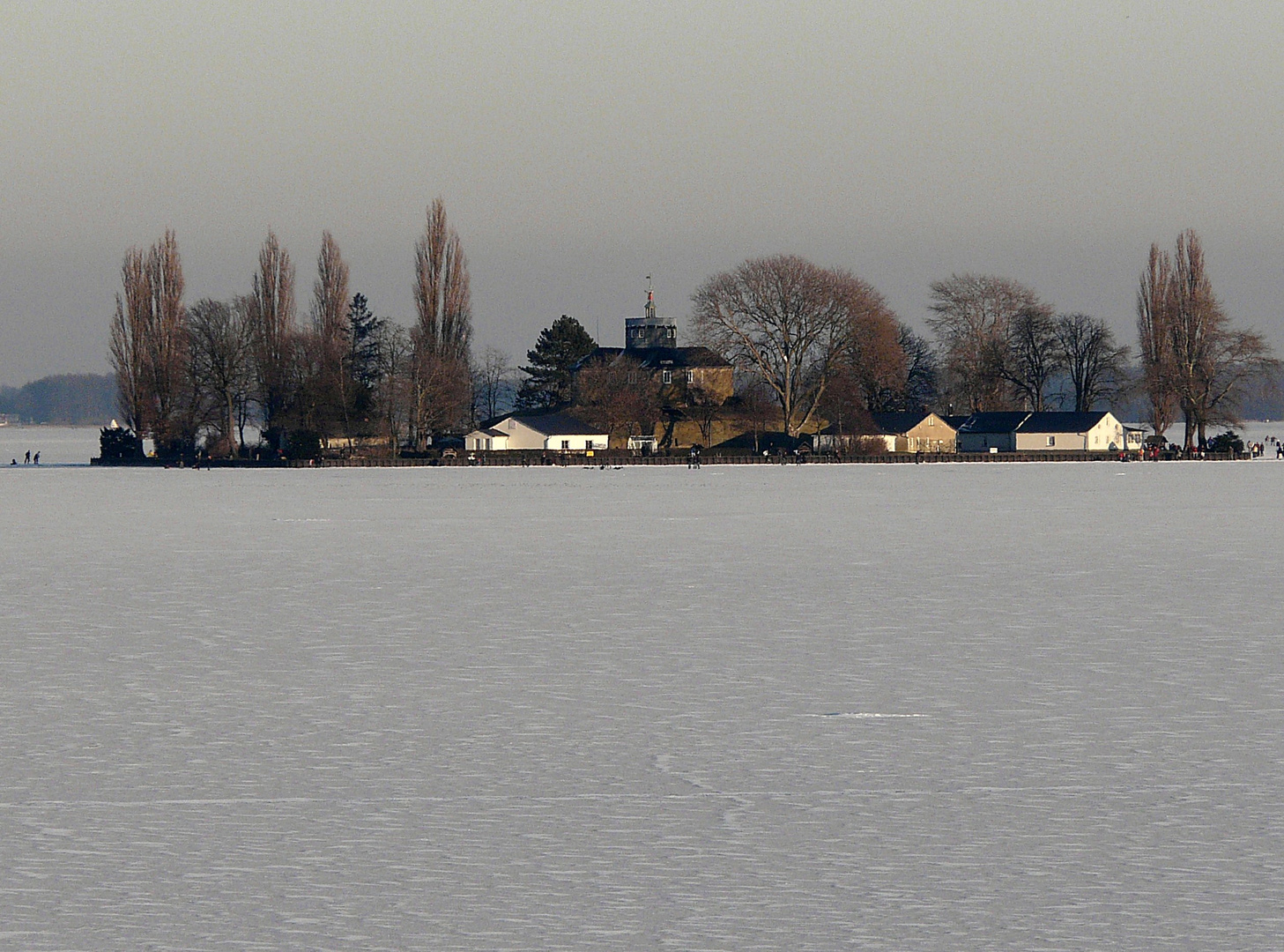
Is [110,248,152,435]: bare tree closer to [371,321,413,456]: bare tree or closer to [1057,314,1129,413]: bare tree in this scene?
[371,321,413,456]: bare tree

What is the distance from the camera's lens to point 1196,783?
31.5 ft

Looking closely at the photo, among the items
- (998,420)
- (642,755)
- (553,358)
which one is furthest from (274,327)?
(642,755)

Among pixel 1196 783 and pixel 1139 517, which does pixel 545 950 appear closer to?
pixel 1196 783

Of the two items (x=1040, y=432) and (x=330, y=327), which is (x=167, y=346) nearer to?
(x=330, y=327)

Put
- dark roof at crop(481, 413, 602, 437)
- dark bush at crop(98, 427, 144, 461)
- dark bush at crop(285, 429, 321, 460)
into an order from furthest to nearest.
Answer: dark roof at crop(481, 413, 602, 437) → dark bush at crop(98, 427, 144, 461) → dark bush at crop(285, 429, 321, 460)

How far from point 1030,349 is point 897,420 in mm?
10105

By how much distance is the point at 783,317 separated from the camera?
104312 millimetres

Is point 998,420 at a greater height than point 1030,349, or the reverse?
point 1030,349

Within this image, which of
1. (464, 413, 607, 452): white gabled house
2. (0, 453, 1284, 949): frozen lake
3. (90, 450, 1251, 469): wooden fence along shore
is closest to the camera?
(0, 453, 1284, 949): frozen lake

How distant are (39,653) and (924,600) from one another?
9319 millimetres

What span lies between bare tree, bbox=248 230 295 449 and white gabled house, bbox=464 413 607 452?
63.1ft

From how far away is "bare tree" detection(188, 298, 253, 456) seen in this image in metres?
97.9

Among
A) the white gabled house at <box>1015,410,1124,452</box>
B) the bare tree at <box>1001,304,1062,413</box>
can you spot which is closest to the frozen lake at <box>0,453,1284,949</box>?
the bare tree at <box>1001,304,1062,413</box>

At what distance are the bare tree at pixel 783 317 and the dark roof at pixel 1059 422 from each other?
21.4 m
